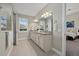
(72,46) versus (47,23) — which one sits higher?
(47,23)

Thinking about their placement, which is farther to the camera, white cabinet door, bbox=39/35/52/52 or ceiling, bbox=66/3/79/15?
white cabinet door, bbox=39/35/52/52

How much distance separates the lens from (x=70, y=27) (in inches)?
111

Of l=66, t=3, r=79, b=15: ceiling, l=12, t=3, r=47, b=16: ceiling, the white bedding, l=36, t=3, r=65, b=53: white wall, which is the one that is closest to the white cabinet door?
l=36, t=3, r=65, b=53: white wall

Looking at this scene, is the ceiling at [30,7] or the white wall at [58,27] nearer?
the ceiling at [30,7]

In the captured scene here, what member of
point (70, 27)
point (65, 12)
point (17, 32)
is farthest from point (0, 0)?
point (17, 32)

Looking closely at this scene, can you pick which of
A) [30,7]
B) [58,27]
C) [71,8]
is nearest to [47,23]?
[58,27]

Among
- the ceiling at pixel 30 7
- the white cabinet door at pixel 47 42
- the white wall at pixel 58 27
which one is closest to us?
the ceiling at pixel 30 7

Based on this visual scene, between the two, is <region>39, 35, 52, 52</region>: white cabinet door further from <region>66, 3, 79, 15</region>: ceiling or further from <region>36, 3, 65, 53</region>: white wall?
<region>66, 3, 79, 15</region>: ceiling

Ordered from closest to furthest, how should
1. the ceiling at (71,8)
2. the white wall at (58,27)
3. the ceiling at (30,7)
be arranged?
the ceiling at (71,8), the ceiling at (30,7), the white wall at (58,27)

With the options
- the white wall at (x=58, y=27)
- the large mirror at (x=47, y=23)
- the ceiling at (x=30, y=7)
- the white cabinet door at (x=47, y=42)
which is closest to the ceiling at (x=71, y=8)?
the white wall at (x=58, y=27)

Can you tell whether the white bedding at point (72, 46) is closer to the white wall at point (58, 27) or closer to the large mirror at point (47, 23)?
the white wall at point (58, 27)

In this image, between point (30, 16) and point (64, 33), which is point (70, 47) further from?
point (30, 16)

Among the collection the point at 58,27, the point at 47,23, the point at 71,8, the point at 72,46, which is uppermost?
the point at 71,8

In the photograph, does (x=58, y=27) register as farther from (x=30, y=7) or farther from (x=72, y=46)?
(x=30, y=7)
